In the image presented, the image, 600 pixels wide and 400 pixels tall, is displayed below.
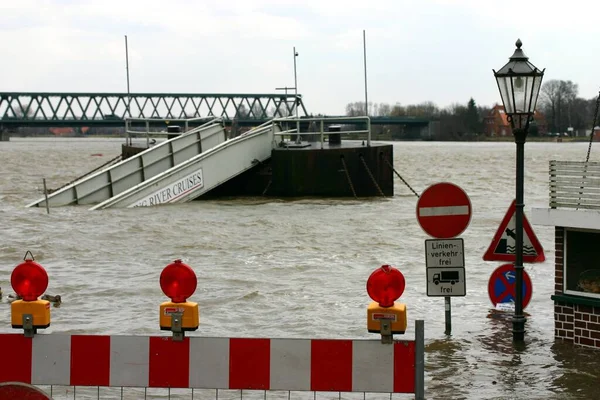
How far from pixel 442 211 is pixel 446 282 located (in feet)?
2.35

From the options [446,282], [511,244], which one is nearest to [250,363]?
[446,282]

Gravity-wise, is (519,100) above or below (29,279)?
above

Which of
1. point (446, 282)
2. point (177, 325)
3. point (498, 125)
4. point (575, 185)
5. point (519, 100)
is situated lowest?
point (446, 282)

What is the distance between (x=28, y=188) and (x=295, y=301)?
2730 cm

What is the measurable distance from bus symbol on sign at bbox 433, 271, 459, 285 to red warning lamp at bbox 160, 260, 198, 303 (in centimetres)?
465

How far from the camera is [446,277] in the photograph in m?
10.2

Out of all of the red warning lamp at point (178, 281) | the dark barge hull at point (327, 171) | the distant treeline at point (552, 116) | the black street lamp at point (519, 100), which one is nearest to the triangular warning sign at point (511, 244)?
the black street lamp at point (519, 100)

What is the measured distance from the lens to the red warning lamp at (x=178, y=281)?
589 cm

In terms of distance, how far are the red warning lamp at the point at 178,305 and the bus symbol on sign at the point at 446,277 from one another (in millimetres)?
4635

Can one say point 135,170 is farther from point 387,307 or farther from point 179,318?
point 387,307

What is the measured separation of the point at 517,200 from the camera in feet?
33.1

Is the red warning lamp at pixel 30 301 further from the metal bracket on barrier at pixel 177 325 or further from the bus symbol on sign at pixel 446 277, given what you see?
the bus symbol on sign at pixel 446 277

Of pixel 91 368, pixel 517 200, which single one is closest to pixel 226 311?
pixel 517 200

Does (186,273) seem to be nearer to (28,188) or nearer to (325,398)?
(325,398)
